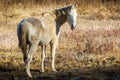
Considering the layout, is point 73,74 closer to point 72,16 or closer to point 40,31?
point 40,31

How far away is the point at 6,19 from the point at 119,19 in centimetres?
735

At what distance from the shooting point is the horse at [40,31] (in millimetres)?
10586

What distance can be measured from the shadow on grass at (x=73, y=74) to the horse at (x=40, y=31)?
1.18ft

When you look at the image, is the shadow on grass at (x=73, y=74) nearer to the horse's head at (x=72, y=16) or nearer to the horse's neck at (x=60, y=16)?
the horse's head at (x=72, y=16)

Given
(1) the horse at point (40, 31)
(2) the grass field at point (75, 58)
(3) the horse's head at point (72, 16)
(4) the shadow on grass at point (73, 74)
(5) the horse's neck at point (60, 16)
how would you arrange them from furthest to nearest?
(5) the horse's neck at point (60, 16), (3) the horse's head at point (72, 16), (2) the grass field at point (75, 58), (1) the horse at point (40, 31), (4) the shadow on grass at point (73, 74)

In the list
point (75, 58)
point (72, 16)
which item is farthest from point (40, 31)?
point (75, 58)

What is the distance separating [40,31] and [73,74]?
4.85ft

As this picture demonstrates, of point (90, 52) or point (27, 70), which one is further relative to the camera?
point (90, 52)

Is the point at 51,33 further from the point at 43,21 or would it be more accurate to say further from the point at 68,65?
the point at 68,65

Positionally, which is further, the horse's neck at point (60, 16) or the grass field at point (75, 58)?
the horse's neck at point (60, 16)

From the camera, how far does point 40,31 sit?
10969mm

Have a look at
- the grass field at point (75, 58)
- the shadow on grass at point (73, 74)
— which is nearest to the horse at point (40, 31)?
the shadow on grass at point (73, 74)

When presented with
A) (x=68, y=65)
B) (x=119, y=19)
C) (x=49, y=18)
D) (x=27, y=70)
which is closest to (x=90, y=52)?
(x=68, y=65)

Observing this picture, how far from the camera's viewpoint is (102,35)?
1797 cm
